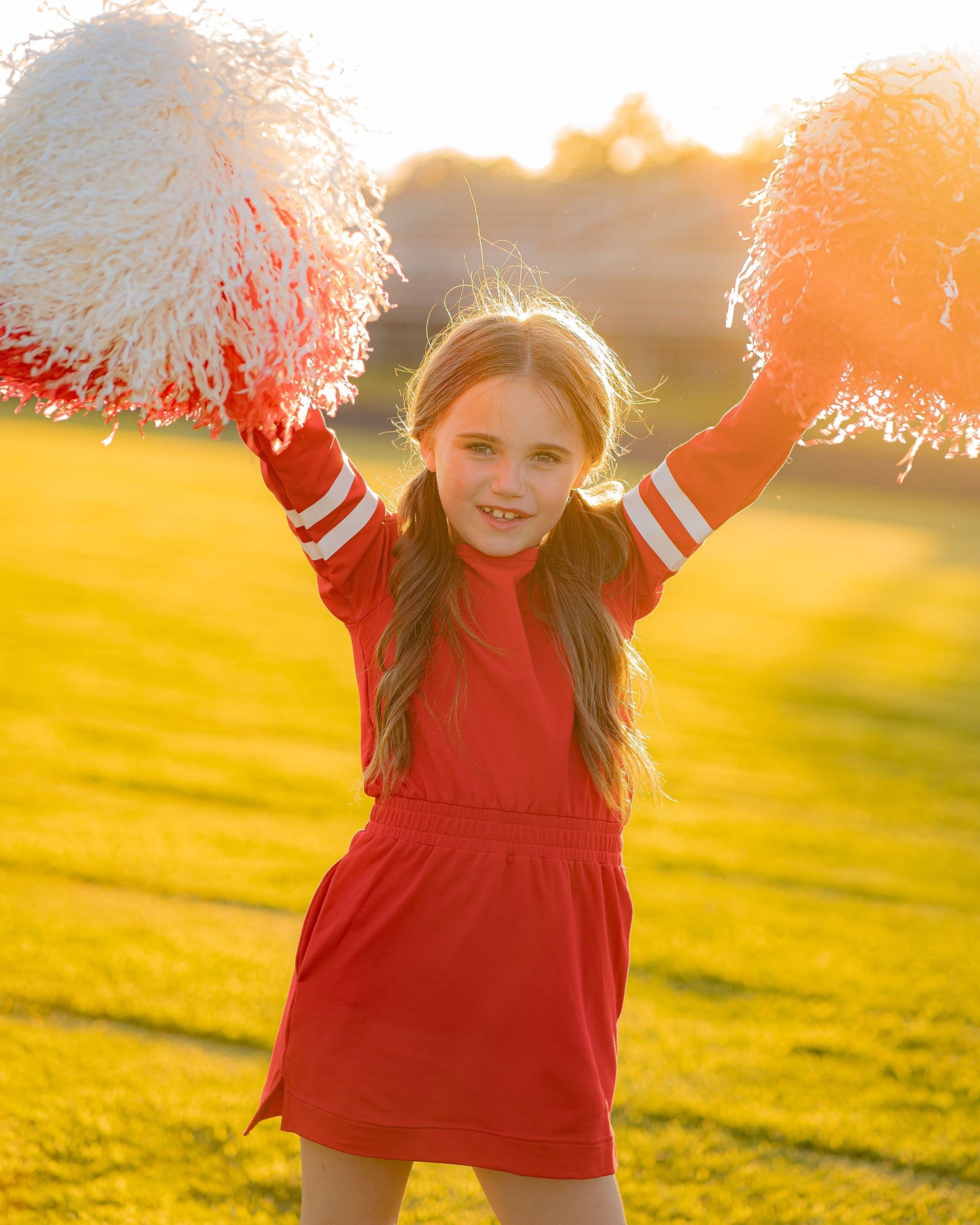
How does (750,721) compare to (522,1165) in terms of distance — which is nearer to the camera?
(522,1165)

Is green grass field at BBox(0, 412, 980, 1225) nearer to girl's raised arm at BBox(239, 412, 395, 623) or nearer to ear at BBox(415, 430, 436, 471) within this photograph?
girl's raised arm at BBox(239, 412, 395, 623)

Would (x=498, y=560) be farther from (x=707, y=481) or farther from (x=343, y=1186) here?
(x=343, y=1186)

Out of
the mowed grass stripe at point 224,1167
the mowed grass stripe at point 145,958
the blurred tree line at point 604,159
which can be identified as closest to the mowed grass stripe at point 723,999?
the mowed grass stripe at point 145,958

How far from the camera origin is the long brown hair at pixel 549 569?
1594 mm

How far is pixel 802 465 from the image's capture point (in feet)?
78.7

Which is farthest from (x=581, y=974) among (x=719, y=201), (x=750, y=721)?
(x=719, y=201)

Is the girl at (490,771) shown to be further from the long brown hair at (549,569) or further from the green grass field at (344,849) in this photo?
the green grass field at (344,849)

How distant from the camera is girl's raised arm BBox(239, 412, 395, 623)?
160 centimetres

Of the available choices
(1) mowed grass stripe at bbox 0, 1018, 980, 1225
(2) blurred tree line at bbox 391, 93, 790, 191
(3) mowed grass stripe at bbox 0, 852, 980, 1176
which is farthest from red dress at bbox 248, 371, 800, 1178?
(2) blurred tree line at bbox 391, 93, 790, 191

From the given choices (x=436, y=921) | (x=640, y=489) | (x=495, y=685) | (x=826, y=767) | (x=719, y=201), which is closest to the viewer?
(x=436, y=921)

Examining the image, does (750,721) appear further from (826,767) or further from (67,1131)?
(67,1131)

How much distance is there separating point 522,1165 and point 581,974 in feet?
0.69

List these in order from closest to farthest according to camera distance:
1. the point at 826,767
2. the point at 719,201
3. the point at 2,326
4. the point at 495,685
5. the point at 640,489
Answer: the point at 2,326
the point at 495,685
the point at 640,489
the point at 826,767
the point at 719,201

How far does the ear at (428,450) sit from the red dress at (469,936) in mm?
142
